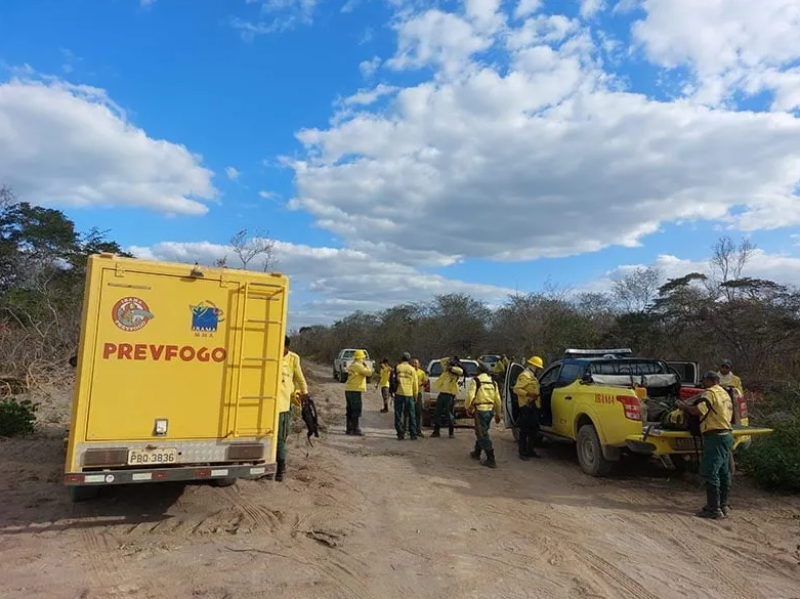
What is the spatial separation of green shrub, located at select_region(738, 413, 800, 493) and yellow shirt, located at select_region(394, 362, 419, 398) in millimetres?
6051

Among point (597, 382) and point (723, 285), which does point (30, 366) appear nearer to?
point (597, 382)

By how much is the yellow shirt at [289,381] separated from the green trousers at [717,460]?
16.5 feet

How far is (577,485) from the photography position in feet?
27.5

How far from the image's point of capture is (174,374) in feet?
20.0

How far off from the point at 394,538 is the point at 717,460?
3.77 metres

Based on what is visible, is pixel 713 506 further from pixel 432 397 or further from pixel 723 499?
pixel 432 397

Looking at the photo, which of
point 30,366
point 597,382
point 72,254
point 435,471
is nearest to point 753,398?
point 597,382

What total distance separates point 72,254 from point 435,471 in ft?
92.8

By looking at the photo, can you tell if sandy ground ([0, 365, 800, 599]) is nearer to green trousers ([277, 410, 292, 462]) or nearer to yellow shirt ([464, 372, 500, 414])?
green trousers ([277, 410, 292, 462])

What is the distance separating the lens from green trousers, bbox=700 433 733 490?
266 inches

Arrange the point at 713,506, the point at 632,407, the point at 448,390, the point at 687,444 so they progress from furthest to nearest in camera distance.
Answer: the point at 448,390 < the point at 632,407 < the point at 687,444 < the point at 713,506

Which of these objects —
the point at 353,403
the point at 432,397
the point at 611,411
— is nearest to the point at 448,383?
the point at 353,403

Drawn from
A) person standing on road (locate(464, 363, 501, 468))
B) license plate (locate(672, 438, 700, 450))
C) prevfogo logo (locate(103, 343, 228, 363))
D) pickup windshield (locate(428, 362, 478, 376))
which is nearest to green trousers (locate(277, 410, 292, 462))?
prevfogo logo (locate(103, 343, 228, 363))

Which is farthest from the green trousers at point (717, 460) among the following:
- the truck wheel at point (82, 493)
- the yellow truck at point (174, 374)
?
the truck wheel at point (82, 493)
